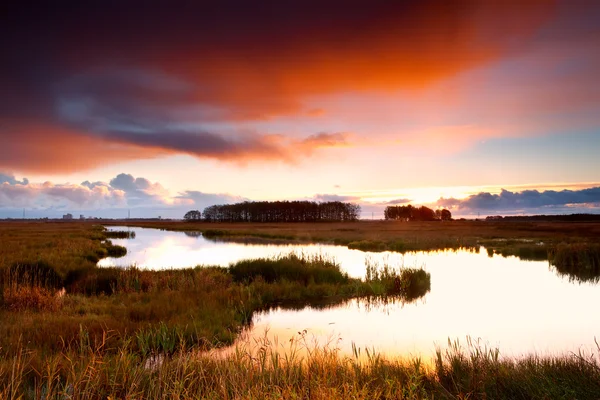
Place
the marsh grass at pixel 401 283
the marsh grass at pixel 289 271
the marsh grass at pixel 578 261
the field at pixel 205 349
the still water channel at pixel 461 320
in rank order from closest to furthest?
1. the field at pixel 205 349
2. the still water channel at pixel 461 320
3. the marsh grass at pixel 401 283
4. the marsh grass at pixel 289 271
5. the marsh grass at pixel 578 261

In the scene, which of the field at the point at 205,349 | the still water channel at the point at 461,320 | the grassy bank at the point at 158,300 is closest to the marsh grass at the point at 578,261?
the field at the point at 205,349

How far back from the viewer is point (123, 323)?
10.8 m

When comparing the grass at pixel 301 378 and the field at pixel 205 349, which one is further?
the field at pixel 205 349

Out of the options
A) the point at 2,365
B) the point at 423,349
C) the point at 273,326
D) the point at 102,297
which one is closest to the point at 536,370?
the point at 423,349

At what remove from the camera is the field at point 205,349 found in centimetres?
637

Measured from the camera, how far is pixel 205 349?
30.2 feet

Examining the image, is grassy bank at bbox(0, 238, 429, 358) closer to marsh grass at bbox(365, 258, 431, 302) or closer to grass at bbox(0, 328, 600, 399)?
marsh grass at bbox(365, 258, 431, 302)

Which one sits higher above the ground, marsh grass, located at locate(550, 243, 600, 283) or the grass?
the grass

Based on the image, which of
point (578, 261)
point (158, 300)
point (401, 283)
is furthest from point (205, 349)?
point (578, 261)

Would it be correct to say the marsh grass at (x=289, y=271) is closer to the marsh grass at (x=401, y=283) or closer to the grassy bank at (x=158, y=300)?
the grassy bank at (x=158, y=300)

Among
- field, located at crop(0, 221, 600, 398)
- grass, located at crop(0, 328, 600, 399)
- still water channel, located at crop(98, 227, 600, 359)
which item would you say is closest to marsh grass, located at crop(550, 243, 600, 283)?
field, located at crop(0, 221, 600, 398)

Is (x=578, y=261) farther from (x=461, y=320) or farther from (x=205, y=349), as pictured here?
(x=205, y=349)

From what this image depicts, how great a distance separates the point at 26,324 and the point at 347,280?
14.3 metres

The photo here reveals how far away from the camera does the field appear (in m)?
6.37
